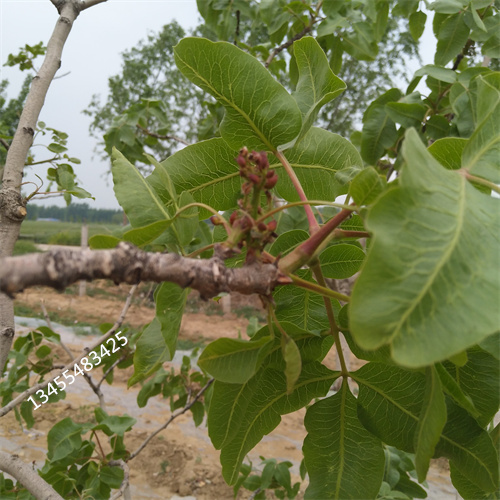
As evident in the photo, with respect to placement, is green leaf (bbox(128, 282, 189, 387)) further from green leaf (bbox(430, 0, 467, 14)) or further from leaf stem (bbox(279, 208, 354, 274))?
green leaf (bbox(430, 0, 467, 14))

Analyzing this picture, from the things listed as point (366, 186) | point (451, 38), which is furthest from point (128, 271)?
point (451, 38)

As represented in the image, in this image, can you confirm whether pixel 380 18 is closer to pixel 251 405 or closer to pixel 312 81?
pixel 312 81

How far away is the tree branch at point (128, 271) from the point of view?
0.25 meters

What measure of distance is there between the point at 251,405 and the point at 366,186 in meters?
0.29

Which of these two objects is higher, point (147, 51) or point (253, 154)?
point (147, 51)

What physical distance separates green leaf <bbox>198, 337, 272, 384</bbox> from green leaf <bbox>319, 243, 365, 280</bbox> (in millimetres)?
188

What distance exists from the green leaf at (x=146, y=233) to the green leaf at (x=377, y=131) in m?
1.01

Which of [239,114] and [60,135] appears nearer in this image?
[239,114]

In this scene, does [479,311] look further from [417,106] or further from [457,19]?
[457,19]

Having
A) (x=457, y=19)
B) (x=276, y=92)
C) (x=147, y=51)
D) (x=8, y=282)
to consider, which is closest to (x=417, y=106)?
(x=457, y=19)

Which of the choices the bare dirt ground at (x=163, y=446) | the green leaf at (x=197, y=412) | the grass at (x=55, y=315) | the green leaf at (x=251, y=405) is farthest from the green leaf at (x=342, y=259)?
the grass at (x=55, y=315)

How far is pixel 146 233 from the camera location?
379 millimetres

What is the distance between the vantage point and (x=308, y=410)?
0.51 meters

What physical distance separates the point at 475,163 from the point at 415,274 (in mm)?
190
